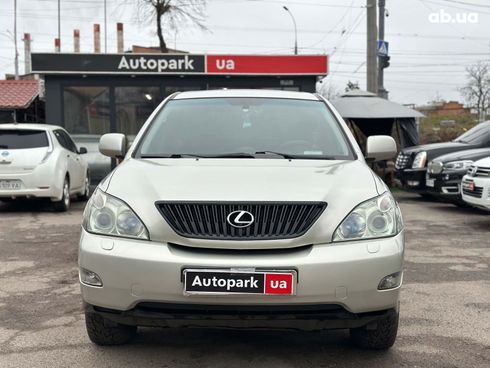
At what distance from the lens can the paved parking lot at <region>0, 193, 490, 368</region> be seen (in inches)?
133

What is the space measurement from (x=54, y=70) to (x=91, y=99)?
1088 millimetres

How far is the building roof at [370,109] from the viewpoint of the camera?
13969mm

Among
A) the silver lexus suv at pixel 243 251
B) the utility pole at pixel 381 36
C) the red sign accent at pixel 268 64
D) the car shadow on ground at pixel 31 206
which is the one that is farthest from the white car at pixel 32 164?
the utility pole at pixel 381 36

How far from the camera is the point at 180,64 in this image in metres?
14.0

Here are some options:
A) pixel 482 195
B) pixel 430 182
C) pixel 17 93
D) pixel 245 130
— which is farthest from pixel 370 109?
pixel 245 130

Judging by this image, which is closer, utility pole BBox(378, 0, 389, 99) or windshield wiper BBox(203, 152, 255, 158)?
windshield wiper BBox(203, 152, 255, 158)

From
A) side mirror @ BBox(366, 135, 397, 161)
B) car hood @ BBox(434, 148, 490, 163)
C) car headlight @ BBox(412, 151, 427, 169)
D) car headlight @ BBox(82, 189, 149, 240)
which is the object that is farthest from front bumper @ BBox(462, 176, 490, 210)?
car headlight @ BBox(82, 189, 149, 240)

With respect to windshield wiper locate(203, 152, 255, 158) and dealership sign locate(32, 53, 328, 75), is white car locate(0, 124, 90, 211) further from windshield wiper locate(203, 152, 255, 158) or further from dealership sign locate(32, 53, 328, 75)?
windshield wiper locate(203, 152, 255, 158)

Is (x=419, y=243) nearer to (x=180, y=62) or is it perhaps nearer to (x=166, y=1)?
(x=180, y=62)

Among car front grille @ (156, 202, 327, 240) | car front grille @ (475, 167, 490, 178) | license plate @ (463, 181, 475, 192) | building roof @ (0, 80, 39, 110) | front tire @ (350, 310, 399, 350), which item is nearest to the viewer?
car front grille @ (156, 202, 327, 240)

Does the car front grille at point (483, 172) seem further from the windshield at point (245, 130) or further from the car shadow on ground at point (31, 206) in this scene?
the car shadow on ground at point (31, 206)

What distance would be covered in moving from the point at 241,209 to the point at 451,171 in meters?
8.31

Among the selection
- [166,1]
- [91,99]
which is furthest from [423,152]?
[166,1]

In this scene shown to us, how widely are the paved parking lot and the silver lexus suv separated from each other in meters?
0.27
